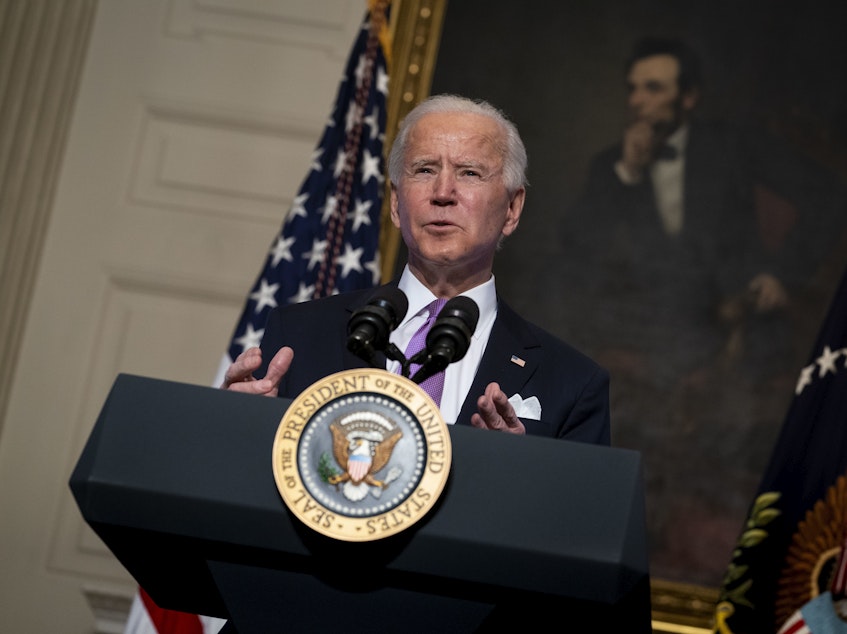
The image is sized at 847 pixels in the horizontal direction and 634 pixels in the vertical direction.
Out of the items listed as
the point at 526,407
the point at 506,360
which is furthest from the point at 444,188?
the point at 526,407

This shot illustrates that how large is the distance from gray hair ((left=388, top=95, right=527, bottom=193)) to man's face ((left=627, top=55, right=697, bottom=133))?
2.98 m

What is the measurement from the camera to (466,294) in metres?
2.77

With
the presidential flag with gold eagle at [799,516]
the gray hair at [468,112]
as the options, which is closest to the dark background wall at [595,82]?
the presidential flag with gold eagle at [799,516]

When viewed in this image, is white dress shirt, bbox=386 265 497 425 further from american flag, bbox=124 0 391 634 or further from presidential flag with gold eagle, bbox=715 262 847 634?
american flag, bbox=124 0 391 634

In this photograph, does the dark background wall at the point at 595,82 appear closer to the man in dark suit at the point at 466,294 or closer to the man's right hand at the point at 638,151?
the man's right hand at the point at 638,151

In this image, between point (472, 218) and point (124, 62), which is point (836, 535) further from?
point (124, 62)

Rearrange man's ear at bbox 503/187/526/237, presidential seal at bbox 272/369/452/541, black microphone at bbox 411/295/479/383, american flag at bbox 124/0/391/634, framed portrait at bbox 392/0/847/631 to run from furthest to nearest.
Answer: framed portrait at bbox 392/0/847/631 < american flag at bbox 124/0/391/634 < man's ear at bbox 503/187/526/237 < black microphone at bbox 411/295/479/383 < presidential seal at bbox 272/369/452/541

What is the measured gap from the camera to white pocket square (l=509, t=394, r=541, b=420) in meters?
2.52

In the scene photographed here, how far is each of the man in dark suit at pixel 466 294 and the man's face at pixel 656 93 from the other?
2984 mm

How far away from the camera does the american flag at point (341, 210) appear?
16.3 feet

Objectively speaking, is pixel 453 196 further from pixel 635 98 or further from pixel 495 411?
pixel 635 98

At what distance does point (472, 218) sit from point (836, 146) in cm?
354

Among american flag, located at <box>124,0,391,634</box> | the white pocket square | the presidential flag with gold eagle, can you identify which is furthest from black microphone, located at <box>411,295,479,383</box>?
american flag, located at <box>124,0,391,634</box>

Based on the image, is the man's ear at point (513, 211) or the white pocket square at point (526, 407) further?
the man's ear at point (513, 211)
